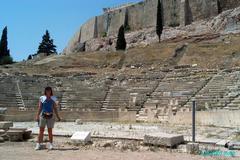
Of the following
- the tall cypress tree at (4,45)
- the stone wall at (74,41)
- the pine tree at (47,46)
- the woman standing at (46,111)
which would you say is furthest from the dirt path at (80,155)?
the stone wall at (74,41)

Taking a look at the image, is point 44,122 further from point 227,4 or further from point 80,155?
point 227,4

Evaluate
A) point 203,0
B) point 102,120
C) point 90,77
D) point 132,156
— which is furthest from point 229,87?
point 203,0

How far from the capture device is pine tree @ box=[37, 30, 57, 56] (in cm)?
5762

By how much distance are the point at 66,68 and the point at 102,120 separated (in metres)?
13.2

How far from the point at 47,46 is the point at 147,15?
48.1ft

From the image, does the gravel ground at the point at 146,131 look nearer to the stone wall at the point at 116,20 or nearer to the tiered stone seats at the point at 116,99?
the tiered stone seats at the point at 116,99

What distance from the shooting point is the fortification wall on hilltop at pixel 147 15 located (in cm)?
4884

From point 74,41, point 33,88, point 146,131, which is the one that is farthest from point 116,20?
point 146,131

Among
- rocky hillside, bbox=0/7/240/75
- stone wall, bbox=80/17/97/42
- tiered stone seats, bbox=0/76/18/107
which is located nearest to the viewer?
tiered stone seats, bbox=0/76/18/107

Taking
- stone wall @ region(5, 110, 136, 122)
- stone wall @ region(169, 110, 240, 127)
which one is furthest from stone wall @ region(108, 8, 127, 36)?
stone wall @ region(169, 110, 240, 127)

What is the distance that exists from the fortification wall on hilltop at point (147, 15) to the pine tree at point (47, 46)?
8.16 meters

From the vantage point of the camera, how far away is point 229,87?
19.2 m

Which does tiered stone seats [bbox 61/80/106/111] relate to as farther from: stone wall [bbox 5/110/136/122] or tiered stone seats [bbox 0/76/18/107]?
tiered stone seats [bbox 0/76/18/107]

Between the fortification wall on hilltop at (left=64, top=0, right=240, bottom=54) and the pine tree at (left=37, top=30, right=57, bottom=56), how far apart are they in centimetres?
816
